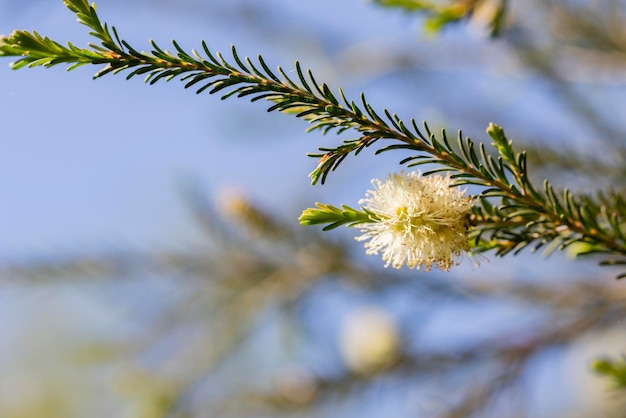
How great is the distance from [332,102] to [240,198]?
553mm

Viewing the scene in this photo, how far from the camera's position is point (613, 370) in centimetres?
55

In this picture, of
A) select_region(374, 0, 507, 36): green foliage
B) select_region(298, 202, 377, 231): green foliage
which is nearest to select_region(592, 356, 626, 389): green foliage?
select_region(298, 202, 377, 231): green foliage

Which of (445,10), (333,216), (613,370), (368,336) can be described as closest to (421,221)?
(333,216)

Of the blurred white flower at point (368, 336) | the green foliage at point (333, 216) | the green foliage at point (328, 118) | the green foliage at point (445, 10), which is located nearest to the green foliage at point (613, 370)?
the green foliage at point (328, 118)

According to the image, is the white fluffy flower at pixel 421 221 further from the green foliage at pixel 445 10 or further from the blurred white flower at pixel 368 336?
the blurred white flower at pixel 368 336

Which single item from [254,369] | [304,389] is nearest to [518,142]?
[304,389]

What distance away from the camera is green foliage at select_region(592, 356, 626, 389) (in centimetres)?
54

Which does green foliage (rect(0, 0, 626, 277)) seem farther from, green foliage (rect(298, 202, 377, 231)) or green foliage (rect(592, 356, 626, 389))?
green foliage (rect(592, 356, 626, 389))

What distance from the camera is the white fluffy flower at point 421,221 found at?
495 mm

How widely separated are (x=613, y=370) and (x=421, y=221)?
8.3 inches

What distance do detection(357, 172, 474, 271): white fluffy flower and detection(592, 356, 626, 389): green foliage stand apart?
0.56ft

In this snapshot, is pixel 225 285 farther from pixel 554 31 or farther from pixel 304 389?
pixel 554 31

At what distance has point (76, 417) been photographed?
318 cm

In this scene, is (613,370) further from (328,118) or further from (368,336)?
(368,336)
